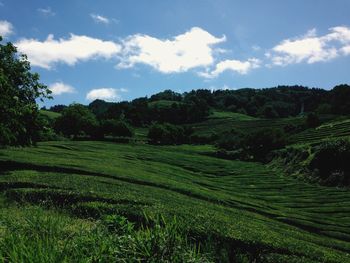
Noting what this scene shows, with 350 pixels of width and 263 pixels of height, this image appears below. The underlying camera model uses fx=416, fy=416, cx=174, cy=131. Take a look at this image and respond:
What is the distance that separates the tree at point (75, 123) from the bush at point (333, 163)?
92.0 metres

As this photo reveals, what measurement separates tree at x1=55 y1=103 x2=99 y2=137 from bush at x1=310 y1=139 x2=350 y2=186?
91987 millimetres

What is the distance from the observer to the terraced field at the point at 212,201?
22516mm

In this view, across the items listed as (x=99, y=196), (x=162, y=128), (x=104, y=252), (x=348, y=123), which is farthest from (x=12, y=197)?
(x=162, y=128)

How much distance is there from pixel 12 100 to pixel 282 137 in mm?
106827

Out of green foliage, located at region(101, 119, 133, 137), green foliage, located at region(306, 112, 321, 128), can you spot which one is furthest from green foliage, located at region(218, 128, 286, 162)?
green foliage, located at region(101, 119, 133, 137)

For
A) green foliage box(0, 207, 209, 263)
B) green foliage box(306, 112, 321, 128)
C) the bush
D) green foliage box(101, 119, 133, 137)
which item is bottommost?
the bush

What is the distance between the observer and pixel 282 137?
13500 centimetres

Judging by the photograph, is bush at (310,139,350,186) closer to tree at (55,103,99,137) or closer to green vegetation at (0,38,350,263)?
green vegetation at (0,38,350,263)

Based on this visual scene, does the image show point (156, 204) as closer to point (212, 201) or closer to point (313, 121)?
point (212, 201)

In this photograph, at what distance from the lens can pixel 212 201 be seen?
45188mm

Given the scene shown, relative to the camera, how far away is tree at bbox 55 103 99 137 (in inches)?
6024

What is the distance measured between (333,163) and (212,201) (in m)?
45.0

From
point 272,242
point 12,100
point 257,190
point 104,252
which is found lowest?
point 257,190

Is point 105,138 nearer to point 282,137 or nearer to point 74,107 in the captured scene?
point 74,107
